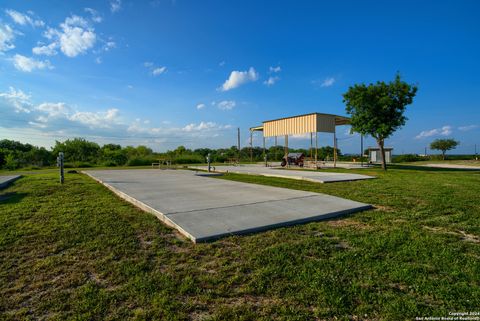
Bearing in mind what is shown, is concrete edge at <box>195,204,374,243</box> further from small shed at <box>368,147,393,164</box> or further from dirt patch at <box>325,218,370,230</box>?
small shed at <box>368,147,393,164</box>

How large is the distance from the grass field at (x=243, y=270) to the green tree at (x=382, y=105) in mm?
11301

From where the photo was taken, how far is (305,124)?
51.6ft

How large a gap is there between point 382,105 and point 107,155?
3054 cm

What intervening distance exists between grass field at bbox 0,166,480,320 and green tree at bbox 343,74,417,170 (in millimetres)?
11301

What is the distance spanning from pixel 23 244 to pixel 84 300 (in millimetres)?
1864

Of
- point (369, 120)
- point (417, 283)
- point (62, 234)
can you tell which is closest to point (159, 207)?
point (62, 234)

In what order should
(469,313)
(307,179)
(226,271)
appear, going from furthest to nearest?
(307,179) < (226,271) < (469,313)

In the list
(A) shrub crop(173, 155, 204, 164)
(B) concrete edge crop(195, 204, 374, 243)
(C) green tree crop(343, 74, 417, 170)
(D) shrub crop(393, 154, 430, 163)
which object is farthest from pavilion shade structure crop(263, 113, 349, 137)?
(D) shrub crop(393, 154, 430, 163)

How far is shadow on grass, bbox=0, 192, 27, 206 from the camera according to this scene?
557 centimetres

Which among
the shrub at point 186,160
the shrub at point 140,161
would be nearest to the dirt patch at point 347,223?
the shrub at point 186,160

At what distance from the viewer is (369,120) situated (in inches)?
570

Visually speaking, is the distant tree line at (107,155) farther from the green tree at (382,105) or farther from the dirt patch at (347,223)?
the dirt patch at (347,223)

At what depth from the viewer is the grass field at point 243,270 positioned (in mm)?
1819

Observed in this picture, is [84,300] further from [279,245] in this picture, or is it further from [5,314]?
[279,245]
